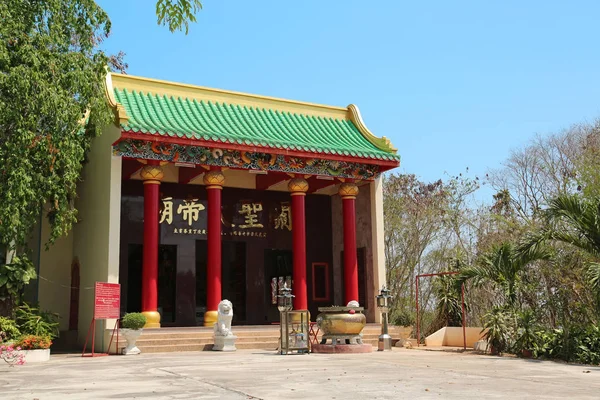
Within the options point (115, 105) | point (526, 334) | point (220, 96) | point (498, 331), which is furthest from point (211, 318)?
point (526, 334)

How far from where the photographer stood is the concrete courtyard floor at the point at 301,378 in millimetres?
6535

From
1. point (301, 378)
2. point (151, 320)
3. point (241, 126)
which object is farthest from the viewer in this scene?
Answer: point (241, 126)

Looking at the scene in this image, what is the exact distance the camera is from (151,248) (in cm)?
1455

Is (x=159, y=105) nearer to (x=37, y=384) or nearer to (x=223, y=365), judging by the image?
(x=223, y=365)

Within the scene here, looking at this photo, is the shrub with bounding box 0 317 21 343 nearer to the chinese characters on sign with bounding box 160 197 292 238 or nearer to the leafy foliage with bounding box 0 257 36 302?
the leafy foliage with bounding box 0 257 36 302

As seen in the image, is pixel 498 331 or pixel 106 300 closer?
pixel 498 331

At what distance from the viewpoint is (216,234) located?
15.4m

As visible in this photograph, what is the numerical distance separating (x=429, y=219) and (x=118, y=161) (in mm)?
12663

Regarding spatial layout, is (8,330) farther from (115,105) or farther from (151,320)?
(115,105)

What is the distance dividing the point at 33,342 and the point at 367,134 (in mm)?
10028

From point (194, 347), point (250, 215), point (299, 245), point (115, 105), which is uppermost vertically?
point (115, 105)

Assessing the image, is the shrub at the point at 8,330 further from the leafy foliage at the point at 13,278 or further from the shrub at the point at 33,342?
the leafy foliage at the point at 13,278

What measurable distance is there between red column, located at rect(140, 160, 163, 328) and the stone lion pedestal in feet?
4.88

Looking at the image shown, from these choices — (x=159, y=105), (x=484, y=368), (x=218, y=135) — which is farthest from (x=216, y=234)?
(x=484, y=368)
